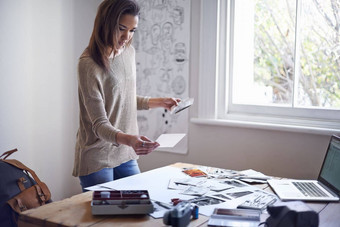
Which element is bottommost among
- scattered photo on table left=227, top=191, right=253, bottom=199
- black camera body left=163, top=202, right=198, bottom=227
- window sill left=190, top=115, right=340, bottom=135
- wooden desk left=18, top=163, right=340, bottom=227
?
wooden desk left=18, top=163, right=340, bottom=227

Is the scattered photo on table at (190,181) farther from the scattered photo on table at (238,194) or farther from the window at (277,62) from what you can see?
the window at (277,62)

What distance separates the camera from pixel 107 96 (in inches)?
76.0

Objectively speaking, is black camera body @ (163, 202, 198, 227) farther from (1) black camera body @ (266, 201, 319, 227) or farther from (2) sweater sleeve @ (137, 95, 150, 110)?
(2) sweater sleeve @ (137, 95, 150, 110)

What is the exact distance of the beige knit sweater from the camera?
182 centimetres

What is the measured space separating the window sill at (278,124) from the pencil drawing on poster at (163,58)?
241mm

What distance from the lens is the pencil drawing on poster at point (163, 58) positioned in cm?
290

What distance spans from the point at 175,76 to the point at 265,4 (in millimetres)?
750

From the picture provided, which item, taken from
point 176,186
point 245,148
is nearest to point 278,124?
point 245,148

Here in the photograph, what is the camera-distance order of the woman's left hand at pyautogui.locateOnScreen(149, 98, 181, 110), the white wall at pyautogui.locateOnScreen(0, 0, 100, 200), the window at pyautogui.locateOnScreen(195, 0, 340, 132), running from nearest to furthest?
the woman's left hand at pyautogui.locateOnScreen(149, 98, 181, 110), the window at pyautogui.locateOnScreen(195, 0, 340, 132), the white wall at pyautogui.locateOnScreen(0, 0, 100, 200)

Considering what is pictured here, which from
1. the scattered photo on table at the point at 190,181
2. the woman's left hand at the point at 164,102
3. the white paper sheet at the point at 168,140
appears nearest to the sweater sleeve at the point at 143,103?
the woman's left hand at the point at 164,102

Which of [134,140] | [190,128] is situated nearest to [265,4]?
[190,128]

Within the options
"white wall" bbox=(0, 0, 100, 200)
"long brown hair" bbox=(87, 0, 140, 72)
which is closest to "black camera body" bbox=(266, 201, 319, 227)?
"long brown hair" bbox=(87, 0, 140, 72)

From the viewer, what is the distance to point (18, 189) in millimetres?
2170

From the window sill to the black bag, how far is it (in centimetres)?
112
